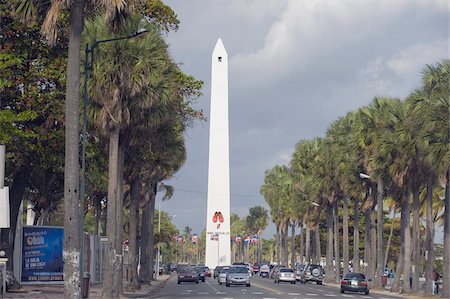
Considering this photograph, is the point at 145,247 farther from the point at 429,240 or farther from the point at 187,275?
the point at 429,240

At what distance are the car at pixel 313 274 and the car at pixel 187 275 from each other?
13.8 m

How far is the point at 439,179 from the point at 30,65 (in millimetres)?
27302

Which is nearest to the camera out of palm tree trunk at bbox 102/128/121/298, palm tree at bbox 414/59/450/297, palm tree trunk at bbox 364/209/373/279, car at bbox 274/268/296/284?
palm tree trunk at bbox 102/128/121/298

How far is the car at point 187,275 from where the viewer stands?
73062mm

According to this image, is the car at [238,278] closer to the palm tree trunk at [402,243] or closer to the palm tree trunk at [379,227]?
the palm tree trunk at [402,243]

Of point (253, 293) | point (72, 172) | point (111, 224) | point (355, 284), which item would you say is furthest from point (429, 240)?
point (72, 172)

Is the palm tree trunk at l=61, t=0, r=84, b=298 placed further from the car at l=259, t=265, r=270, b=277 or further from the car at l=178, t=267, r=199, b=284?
the car at l=259, t=265, r=270, b=277

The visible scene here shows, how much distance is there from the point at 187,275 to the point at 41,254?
27.5m

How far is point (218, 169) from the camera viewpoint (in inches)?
4240

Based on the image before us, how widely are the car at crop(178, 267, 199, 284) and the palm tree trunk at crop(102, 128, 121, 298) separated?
35799 millimetres

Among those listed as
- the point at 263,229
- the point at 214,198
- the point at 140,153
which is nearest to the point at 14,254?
the point at 140,153

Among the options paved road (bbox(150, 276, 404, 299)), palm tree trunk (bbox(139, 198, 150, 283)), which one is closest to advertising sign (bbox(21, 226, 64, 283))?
paved road (bbox(150, 276, 404, 299))

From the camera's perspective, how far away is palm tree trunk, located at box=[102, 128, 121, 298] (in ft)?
121

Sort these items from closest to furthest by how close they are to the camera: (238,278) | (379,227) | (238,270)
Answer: (238,278), (238,270), (379,227)
